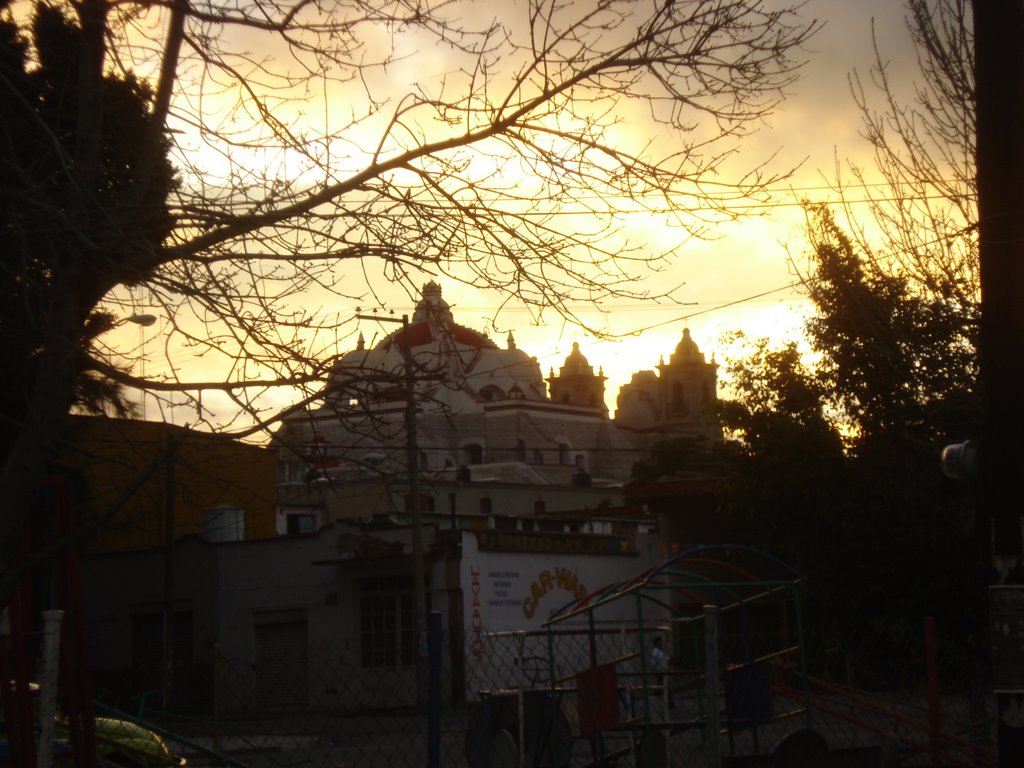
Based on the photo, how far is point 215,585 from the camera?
33.3 metres

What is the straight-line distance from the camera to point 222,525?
33969mm

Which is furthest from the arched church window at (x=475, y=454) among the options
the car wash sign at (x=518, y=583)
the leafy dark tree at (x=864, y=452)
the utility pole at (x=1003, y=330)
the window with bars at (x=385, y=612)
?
the utility pole at (x=1003, y=330)

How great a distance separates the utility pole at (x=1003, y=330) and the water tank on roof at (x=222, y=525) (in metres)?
28.0

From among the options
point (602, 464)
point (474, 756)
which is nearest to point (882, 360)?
point (474, 756)

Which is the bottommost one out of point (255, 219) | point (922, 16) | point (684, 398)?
point (255, 219)

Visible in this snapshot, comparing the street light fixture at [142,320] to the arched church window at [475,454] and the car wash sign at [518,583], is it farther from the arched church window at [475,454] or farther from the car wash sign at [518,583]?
the arched church window at [475,454]

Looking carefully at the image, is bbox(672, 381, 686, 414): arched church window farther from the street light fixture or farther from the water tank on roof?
the street light fixture

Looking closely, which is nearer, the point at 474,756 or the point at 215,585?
the point at 474,756

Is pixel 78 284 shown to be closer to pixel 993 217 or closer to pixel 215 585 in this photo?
pixel 993 217

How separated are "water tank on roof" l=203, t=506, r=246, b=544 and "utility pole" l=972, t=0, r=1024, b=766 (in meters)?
28.0

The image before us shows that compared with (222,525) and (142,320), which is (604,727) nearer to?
(142,320)

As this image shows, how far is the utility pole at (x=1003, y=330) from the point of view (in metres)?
6.06

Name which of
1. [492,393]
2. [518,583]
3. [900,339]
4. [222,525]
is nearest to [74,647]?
[900,339]

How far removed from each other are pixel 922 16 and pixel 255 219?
7.47 metres
